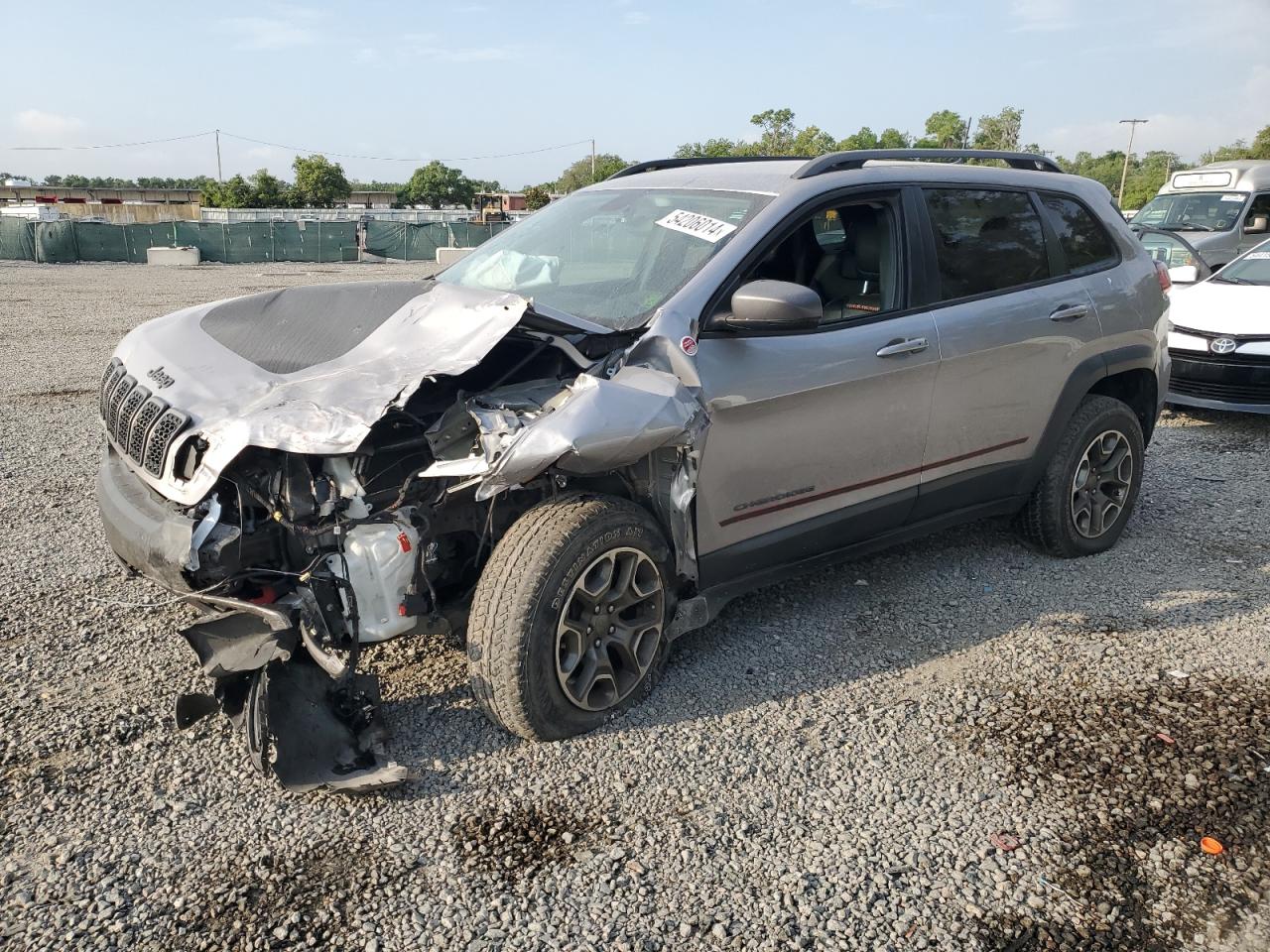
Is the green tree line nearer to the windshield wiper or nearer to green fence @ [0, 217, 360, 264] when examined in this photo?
green fence @ [0, 217, 360, 264]

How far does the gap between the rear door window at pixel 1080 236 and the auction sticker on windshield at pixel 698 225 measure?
1.92 m

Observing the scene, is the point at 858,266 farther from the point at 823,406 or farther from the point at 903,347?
the point at 823,406

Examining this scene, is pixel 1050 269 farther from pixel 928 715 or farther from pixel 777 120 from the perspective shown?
pixel 777 120

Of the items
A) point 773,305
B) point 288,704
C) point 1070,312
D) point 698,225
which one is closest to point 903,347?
point 773,305

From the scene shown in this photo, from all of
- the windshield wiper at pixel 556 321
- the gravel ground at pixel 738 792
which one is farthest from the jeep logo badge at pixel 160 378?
the windshield wiper at pixel 556 321

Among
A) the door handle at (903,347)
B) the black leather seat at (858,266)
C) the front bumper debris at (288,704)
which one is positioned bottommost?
the front bumper debris at (288,704)

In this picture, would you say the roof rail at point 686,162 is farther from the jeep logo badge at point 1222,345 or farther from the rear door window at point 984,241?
the jeep logo badge at point 1222,345

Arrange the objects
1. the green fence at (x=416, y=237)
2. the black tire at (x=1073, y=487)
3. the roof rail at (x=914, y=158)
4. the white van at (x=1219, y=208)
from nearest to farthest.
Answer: the roof rail at (x=914, y=158) < the black tire at (x=1073, y=487) < the white van at (x=1219, y=208) < the green fence at (x=416, y=237)

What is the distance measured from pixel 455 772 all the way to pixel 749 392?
162 centimetres

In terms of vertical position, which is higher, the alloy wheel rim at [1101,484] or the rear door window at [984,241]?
the rear door window at [984,241]

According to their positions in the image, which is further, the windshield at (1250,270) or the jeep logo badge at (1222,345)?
the windshield at (1250,270)

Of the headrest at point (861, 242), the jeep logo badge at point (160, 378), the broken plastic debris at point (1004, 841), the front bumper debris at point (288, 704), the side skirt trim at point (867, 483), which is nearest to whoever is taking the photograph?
the broken plastic debris at point (1004, 841)

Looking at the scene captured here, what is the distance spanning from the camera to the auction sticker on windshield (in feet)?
12.1

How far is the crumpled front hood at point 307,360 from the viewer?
2.90m
